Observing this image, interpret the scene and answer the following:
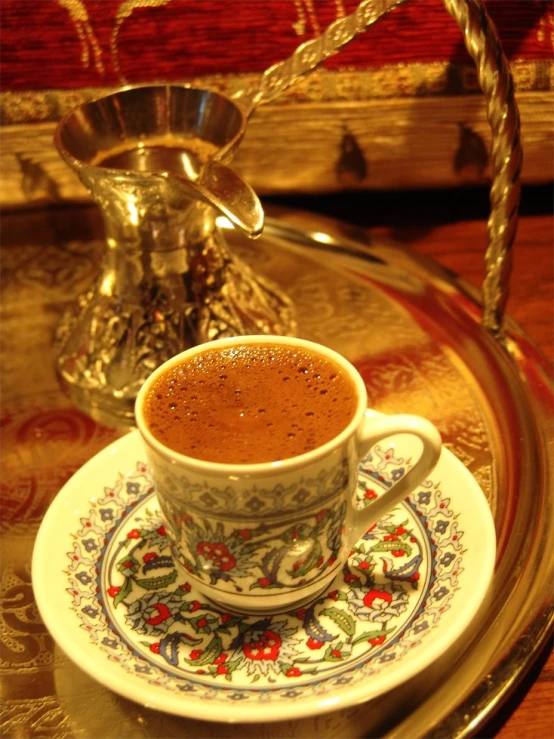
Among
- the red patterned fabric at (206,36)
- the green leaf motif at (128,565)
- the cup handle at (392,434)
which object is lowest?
the green leaf motif at (128,565)

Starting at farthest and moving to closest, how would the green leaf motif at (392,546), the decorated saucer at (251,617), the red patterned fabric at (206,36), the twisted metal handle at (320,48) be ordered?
the red patterned fabric at (206,36)
the twisted metal handle at (320,48)
the green leaf motif at (392,546)
the decorated saucer at (251,617)

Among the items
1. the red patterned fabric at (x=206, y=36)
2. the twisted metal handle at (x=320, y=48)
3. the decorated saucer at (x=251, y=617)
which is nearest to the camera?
the decorated saucer at (x=251, y=617)

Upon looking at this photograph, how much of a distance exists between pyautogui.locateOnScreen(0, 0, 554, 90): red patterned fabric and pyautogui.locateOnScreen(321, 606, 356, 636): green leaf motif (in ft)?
2.46

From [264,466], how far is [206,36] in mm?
765

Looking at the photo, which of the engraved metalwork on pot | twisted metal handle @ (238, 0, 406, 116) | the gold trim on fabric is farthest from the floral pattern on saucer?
the gold trim on fabric

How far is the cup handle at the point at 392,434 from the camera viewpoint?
0.50 metres

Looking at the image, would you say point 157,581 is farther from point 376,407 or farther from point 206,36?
point 206,36

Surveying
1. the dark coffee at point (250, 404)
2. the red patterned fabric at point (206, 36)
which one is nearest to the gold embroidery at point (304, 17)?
the red patterned fabric at point (206, 36)

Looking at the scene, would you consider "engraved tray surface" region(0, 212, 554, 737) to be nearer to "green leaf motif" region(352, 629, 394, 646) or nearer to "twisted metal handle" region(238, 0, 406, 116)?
"green leaf motif" region(352, 629, 394, 646)

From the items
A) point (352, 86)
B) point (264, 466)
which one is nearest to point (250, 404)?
point (264, 466)

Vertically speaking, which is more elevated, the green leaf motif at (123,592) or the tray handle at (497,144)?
the tray handle at (497,144)

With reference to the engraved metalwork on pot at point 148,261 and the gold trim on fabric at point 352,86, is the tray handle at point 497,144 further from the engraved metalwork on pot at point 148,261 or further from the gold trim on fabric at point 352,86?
the gold trim on fabric at point 352,86

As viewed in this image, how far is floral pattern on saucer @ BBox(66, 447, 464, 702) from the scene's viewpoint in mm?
485

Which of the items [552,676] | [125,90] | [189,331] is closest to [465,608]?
[552,676]
